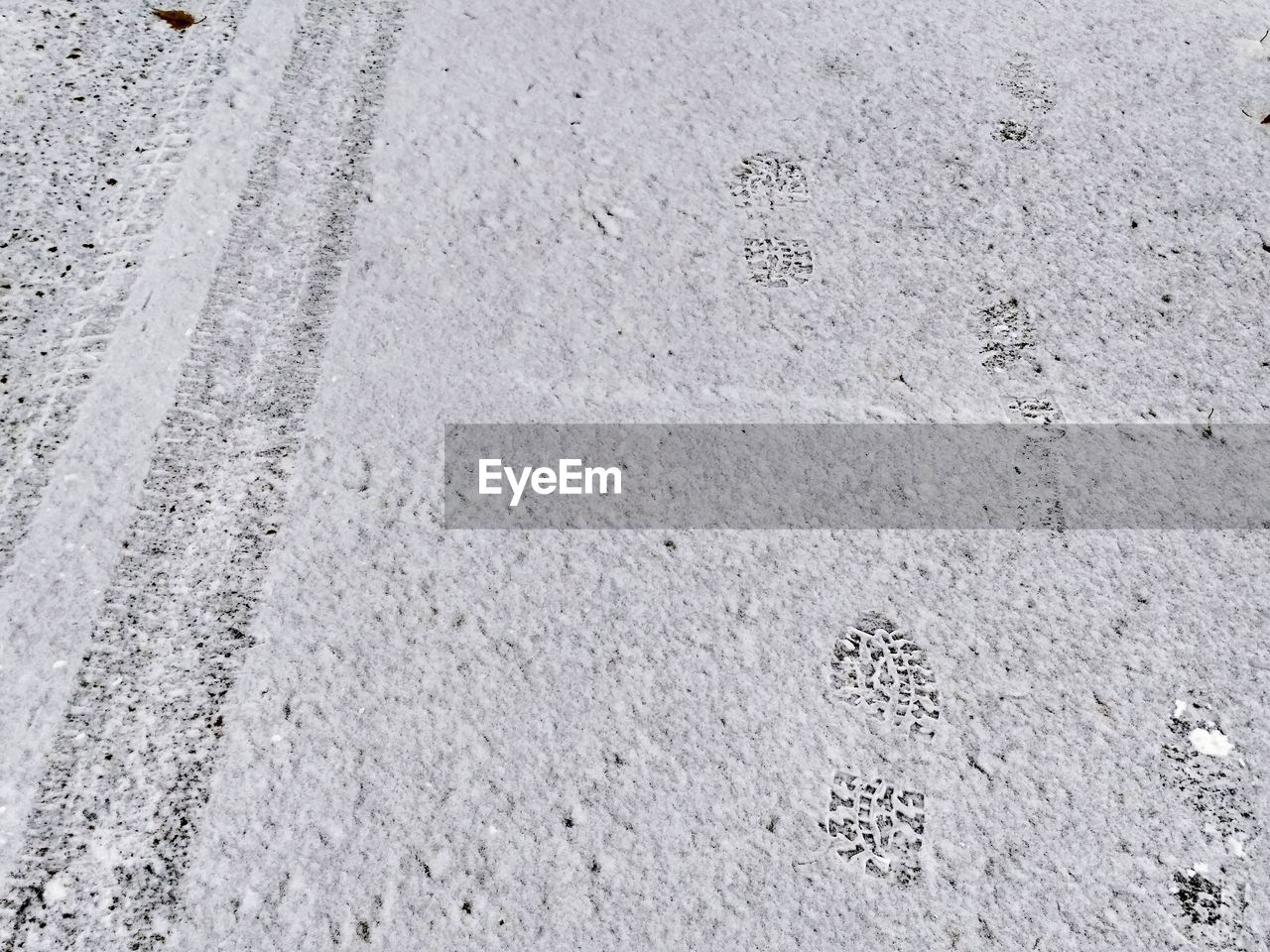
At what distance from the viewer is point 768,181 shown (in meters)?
2.84

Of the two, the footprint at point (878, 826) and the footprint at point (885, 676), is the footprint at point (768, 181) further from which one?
the footprint at point (878, 826)

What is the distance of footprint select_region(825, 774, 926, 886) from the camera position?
69.7 inches

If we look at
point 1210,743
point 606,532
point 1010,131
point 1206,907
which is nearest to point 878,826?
point 1206,907

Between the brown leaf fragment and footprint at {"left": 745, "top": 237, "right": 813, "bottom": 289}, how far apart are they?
81.7 inches

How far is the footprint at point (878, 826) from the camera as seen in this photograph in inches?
69.7

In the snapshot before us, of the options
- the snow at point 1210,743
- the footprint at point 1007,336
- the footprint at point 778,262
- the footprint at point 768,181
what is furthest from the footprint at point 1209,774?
the footprint at point 768,181

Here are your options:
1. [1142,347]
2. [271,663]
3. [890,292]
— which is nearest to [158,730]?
[271,663]

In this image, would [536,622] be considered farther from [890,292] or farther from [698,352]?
[890,292]

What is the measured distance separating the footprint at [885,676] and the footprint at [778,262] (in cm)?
103

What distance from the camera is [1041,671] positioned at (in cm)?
200

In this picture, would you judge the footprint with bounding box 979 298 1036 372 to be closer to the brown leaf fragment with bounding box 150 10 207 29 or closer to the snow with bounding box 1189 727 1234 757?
the snow with bounding box 1189 727 1234 757

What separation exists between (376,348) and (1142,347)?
6.73 ft

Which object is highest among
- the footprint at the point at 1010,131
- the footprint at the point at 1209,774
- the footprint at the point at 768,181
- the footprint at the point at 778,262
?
the footprint at the point at 1010,131

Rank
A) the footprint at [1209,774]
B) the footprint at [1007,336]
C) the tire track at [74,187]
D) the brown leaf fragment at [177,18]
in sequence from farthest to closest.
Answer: the brown leaf fragment at [177,18]
the footprint at [1007,336]
the tire track at [74,187]
the footprint at [1209,774]
